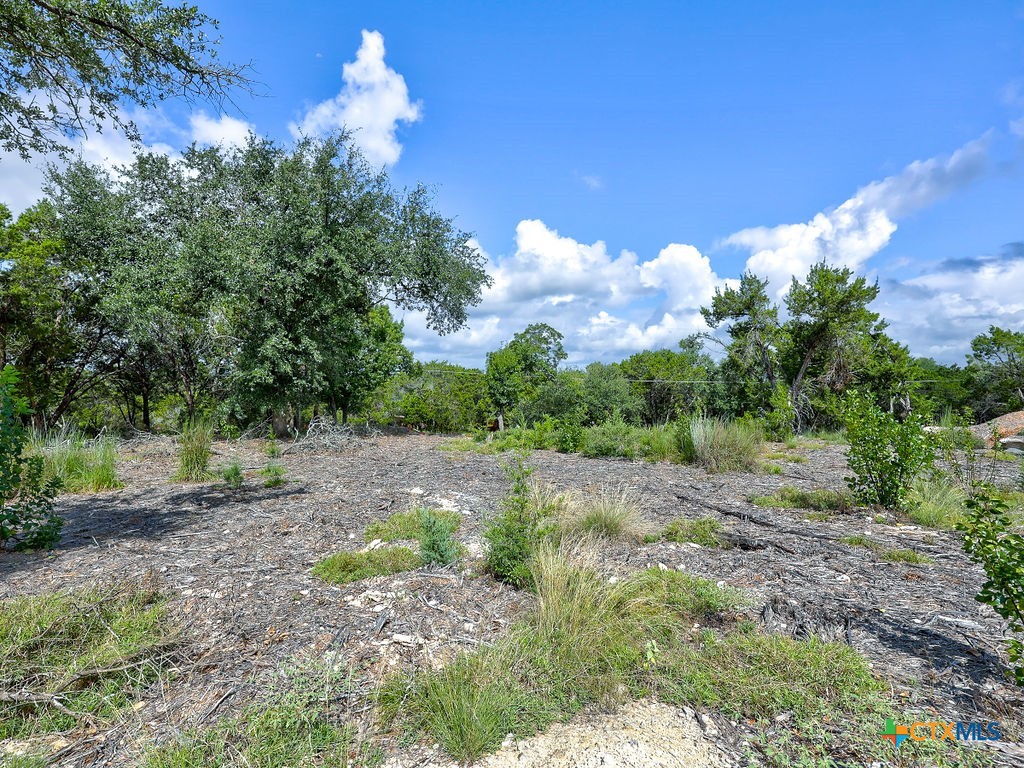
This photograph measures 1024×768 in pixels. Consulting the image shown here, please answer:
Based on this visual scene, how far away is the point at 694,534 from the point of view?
440 cm

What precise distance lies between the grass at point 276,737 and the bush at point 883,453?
5267mm

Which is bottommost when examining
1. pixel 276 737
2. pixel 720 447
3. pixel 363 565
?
pixel 276 737

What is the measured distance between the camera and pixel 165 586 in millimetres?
3203

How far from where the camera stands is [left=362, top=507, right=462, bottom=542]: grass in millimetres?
4281

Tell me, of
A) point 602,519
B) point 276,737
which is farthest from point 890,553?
point 276,737

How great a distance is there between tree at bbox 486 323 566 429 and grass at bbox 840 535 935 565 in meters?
12.3

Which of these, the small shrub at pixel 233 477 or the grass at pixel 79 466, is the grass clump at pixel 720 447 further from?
the grass at pixel 79 466

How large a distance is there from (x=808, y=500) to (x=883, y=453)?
0.93 metres

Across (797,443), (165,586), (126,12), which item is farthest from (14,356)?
(797,443)

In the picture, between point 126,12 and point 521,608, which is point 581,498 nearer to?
point 521,608

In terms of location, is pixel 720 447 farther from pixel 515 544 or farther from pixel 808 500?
pixel 515 544

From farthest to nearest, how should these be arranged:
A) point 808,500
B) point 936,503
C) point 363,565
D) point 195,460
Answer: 1. point 195,460
2. point 808,500
3. point 936,503
4. point 363,565

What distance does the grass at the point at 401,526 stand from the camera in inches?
169

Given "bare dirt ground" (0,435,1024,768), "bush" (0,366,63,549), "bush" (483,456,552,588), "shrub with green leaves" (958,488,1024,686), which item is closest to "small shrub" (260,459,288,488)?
"bare dirt ground" (0,435,1024,768)
